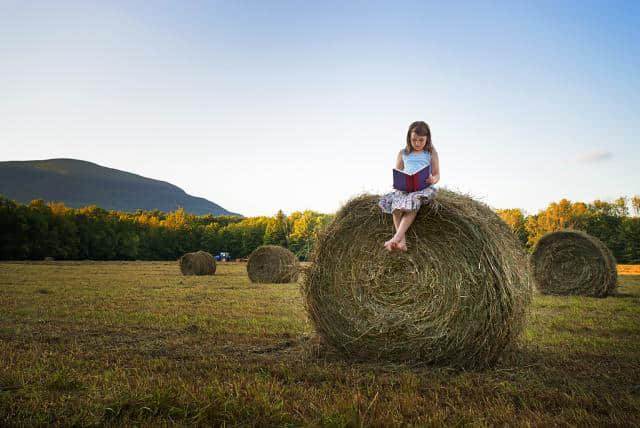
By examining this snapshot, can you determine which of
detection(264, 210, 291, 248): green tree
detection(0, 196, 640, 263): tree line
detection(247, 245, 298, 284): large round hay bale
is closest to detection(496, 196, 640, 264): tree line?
detection(0, 196, 640, 263): tree line

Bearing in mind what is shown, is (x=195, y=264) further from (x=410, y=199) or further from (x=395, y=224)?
(x=410, y=199)

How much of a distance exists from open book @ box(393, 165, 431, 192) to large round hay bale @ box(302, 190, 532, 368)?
31cm

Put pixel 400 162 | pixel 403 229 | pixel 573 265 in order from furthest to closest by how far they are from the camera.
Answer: pixel 573 265, pixel 400 162, pixel 403 229

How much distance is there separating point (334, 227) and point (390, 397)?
283 centimetres

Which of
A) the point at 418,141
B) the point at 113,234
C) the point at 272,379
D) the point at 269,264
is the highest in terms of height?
the point at 418,141

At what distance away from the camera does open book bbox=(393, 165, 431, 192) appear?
529 centimetres

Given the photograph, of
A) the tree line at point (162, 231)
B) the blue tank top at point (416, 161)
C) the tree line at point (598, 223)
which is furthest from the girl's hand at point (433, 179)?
the tree line at point (598, 223)

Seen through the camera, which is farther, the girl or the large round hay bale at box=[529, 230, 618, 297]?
the large round hay bale at box=[529, 230, 618, 297]

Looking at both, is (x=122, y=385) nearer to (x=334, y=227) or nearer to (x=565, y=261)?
(x=334, y=227)

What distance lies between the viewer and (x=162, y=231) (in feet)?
239

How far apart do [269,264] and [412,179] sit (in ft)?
49.7

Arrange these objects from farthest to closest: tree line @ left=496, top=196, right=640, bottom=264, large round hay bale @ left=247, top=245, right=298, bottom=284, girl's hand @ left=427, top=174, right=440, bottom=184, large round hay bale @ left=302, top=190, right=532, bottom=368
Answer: tree line @ left=496, top=196, right=640, bottom=264 → large round hay bale @ left=247, top=245, right=298, bottom=284 → girl's hand @ left=427, top=174, right=440, bottom=184 → large round hay bale @ left=302, top=190, right=532, bottom=368

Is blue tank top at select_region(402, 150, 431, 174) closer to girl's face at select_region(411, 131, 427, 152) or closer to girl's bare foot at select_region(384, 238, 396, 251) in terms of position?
girl's face at select_region(411, 131, 427, 152)

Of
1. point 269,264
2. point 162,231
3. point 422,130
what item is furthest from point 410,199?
point 162,231
